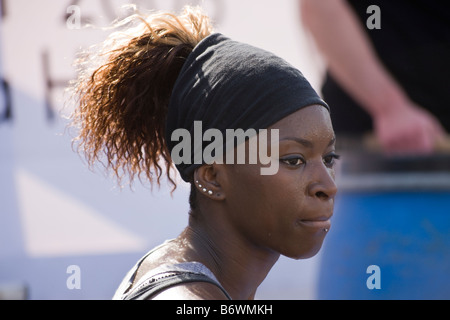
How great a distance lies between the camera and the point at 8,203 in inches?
150

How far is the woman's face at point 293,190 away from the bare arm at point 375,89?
2.38 metres

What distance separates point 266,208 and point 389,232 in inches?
99.4

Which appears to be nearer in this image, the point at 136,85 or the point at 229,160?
the point at 229,160

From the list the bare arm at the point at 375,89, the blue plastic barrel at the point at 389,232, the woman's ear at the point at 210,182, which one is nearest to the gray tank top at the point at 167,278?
the woman's ear at the point at 210,182

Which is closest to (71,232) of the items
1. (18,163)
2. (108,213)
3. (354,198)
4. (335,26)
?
(108,213)

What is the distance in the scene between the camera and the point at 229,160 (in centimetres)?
167

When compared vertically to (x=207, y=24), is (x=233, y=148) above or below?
below

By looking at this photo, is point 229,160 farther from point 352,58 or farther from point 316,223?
point 352,58

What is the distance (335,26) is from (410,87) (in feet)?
1.82

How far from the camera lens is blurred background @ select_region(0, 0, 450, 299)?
3793 mm

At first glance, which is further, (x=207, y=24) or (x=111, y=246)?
(x=111, y=246)

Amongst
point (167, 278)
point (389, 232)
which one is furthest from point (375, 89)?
point (167, 278)
